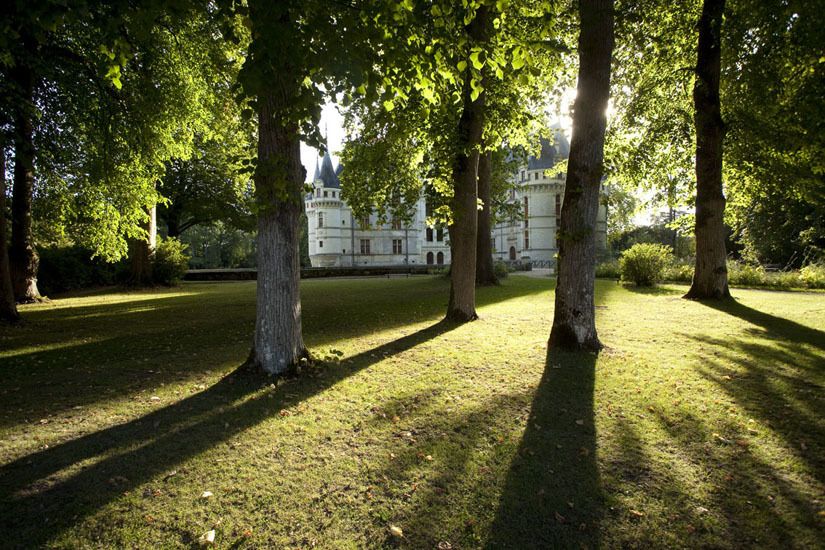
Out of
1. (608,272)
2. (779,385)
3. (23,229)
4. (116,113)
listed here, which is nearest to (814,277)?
(608,272)

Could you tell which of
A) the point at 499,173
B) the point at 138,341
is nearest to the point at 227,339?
the point at 138,341

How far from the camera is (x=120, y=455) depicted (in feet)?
11.6

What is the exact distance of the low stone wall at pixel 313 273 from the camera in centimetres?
3133

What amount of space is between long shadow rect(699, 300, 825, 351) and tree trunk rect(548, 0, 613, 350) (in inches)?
149

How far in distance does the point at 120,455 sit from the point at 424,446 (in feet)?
8.45

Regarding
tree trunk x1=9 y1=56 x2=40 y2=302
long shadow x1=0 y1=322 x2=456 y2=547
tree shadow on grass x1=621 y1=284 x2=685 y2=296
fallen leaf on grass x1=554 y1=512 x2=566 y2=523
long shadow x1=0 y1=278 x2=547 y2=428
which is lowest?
fallen leaf on grass x1=554 y1=512 x2=566 y2=523

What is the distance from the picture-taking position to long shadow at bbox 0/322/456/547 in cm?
274

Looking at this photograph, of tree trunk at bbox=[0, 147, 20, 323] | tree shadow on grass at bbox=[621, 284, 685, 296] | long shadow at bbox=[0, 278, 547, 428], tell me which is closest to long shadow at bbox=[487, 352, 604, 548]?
long shadow at bbox=[0, 278, 547, 428]

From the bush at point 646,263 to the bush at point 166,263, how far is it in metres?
22.7

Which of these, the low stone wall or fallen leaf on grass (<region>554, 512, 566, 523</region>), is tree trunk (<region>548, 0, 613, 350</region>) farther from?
the low stone wall

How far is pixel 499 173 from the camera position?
23703 mm

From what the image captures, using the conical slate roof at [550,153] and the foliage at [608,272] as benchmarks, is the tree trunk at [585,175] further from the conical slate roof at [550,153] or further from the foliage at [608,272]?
the conical slate roof at [550,153]

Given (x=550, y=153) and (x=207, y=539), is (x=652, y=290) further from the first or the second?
(x=550, y=153)

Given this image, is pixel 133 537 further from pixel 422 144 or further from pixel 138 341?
pixel 422 144
